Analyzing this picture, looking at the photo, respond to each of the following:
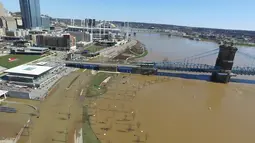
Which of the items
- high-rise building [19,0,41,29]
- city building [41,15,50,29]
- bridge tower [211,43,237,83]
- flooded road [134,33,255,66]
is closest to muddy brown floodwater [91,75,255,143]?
bridge tower [211,43,237,83]

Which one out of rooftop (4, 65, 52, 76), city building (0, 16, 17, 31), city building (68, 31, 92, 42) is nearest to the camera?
rooftop (4, 65, 52, 76)

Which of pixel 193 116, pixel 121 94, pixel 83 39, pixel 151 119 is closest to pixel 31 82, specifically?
pixel 121 94

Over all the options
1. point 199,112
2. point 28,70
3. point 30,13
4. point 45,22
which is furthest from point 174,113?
point 45,22

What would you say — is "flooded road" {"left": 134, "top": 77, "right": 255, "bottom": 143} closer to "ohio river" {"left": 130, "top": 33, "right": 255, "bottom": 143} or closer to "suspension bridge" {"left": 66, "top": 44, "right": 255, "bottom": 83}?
"ohio river" {"left": 130, "top": 33, "right": 255, "bottom": 143}

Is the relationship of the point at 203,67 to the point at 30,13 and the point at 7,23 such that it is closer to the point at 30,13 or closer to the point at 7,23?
the point at 7,23

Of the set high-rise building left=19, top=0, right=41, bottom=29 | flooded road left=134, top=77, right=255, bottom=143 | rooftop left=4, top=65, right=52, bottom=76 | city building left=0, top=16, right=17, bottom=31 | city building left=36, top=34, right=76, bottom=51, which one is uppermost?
high-rise building left=19, top=0, right=41, bottom=29

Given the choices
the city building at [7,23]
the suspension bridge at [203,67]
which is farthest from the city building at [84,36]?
the city building at [7,23]

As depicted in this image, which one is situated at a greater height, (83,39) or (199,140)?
(83,39)

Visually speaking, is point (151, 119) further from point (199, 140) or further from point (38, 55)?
point (38, 55)
